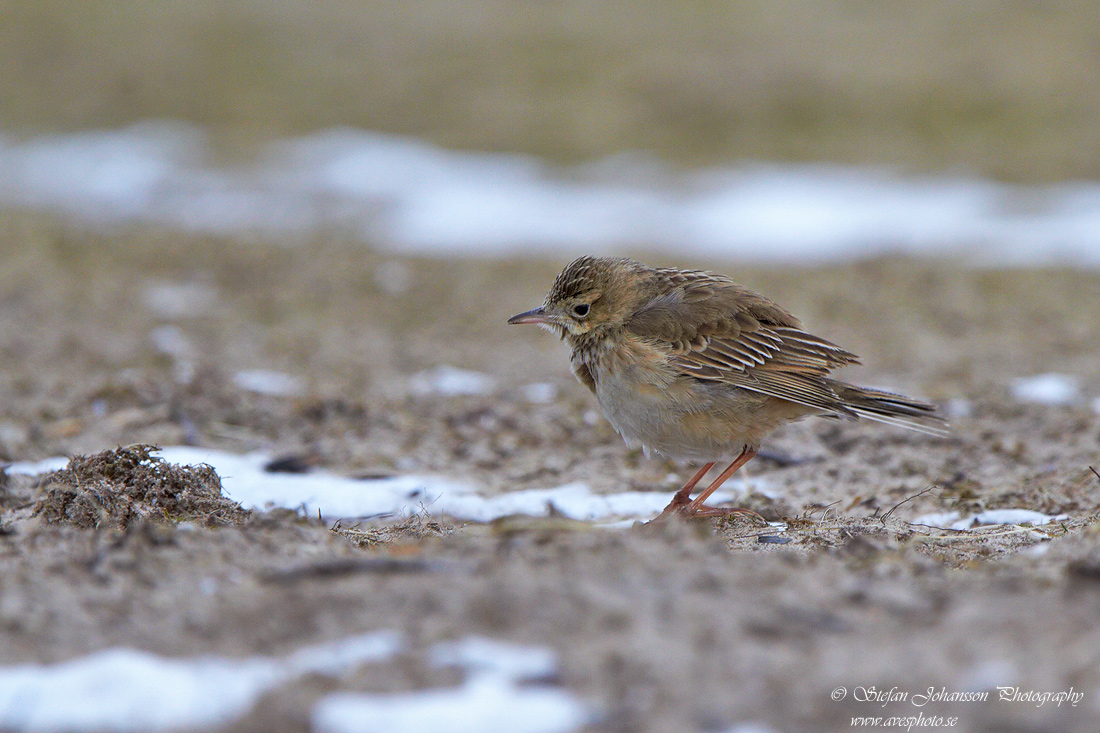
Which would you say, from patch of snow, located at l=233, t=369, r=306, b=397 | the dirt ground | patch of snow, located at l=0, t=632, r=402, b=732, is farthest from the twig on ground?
patch of snow, located at l=233, t=369, r=306, b=397

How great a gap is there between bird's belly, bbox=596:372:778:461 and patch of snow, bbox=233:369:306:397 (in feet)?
13.6

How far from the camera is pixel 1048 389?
343 inches

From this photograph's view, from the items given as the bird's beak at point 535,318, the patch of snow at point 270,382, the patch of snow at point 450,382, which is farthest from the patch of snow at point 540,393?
the bird's beak at point 535,318

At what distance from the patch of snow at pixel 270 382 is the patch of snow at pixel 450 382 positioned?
0.98 meters

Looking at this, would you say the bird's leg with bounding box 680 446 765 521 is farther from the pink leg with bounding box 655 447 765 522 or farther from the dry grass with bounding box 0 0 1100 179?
the dry grass with bounding box 0 0 1100 179

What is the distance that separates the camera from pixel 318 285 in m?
13.9

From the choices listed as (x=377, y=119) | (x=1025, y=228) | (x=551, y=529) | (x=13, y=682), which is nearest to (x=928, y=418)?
(x=551, y=529)

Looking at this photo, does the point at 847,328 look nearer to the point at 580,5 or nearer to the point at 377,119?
the point at 377,119

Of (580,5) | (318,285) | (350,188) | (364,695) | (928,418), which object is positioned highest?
(580,5)

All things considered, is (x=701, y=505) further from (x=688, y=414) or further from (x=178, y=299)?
(x=178, y=299)

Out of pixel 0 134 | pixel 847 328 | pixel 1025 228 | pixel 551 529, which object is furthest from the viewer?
pixel 0 134

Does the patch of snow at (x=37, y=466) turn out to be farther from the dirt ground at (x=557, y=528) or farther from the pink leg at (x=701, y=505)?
the pink leg at (x=701, y=505)

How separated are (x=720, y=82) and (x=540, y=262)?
11.0m

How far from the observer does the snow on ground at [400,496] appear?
6199mm
